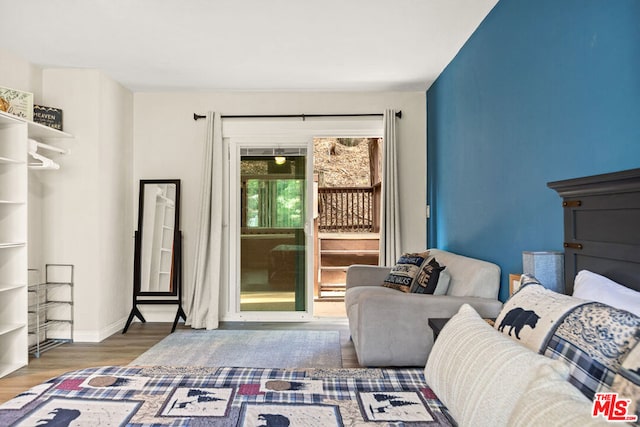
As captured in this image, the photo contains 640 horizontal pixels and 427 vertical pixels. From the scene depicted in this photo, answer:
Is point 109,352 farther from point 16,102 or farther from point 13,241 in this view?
point 16,102

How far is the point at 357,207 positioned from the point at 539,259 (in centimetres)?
640

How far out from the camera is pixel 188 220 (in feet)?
16.0

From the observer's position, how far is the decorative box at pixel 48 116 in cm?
386

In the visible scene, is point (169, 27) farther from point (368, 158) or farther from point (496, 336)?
point (368, 158)

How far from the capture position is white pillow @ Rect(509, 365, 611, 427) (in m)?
0.76

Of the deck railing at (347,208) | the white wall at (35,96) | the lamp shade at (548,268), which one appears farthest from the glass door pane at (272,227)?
the deck railing at (347,208)

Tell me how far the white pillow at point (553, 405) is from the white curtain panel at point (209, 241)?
161 inches

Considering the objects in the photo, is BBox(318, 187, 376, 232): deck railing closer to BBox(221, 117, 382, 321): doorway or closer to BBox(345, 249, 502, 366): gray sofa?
BBox(221, 117, 382, 321): doorway

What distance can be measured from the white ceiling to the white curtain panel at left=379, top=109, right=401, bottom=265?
491mm

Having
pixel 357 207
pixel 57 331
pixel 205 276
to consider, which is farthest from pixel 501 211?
pixel 357 207

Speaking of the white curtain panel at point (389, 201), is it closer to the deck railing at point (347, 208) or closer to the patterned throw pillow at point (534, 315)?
the patterned throw pillow at point (534, 315)

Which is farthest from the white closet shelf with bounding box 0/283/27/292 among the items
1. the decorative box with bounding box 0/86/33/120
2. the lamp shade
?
the lamp shade

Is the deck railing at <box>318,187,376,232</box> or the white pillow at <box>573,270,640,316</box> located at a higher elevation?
the deck railing at <box>318,187,376,232</box>

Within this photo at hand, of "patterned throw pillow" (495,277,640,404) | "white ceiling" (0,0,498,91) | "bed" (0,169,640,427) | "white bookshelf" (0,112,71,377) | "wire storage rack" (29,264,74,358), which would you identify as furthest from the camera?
"wire storage rack" (29,264,74,358)
